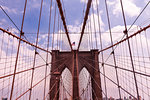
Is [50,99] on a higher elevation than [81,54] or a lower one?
lower

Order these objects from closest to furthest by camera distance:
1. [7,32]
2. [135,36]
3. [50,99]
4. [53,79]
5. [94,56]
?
[7,32]
[135,36]
[50,99]
[53,79]
[94,56]

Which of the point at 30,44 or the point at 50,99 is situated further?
the point at 50,99

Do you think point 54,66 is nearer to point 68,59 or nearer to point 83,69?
point 68,59

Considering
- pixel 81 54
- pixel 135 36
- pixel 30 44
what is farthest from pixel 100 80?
pixel 30 44

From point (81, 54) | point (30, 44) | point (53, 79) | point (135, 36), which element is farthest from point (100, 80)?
point (30, 44)

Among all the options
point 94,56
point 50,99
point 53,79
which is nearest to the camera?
point 50,99

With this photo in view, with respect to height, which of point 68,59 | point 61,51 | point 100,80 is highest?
point 61,51

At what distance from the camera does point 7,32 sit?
469 cm

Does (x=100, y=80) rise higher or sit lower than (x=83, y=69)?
lower

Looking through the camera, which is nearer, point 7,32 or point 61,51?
point 7,32

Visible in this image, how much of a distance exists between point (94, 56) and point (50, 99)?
7.01 meters

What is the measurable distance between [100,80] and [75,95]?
332 centimetres

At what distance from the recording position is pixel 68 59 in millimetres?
13641

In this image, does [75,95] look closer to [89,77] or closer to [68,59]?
[89,77]
